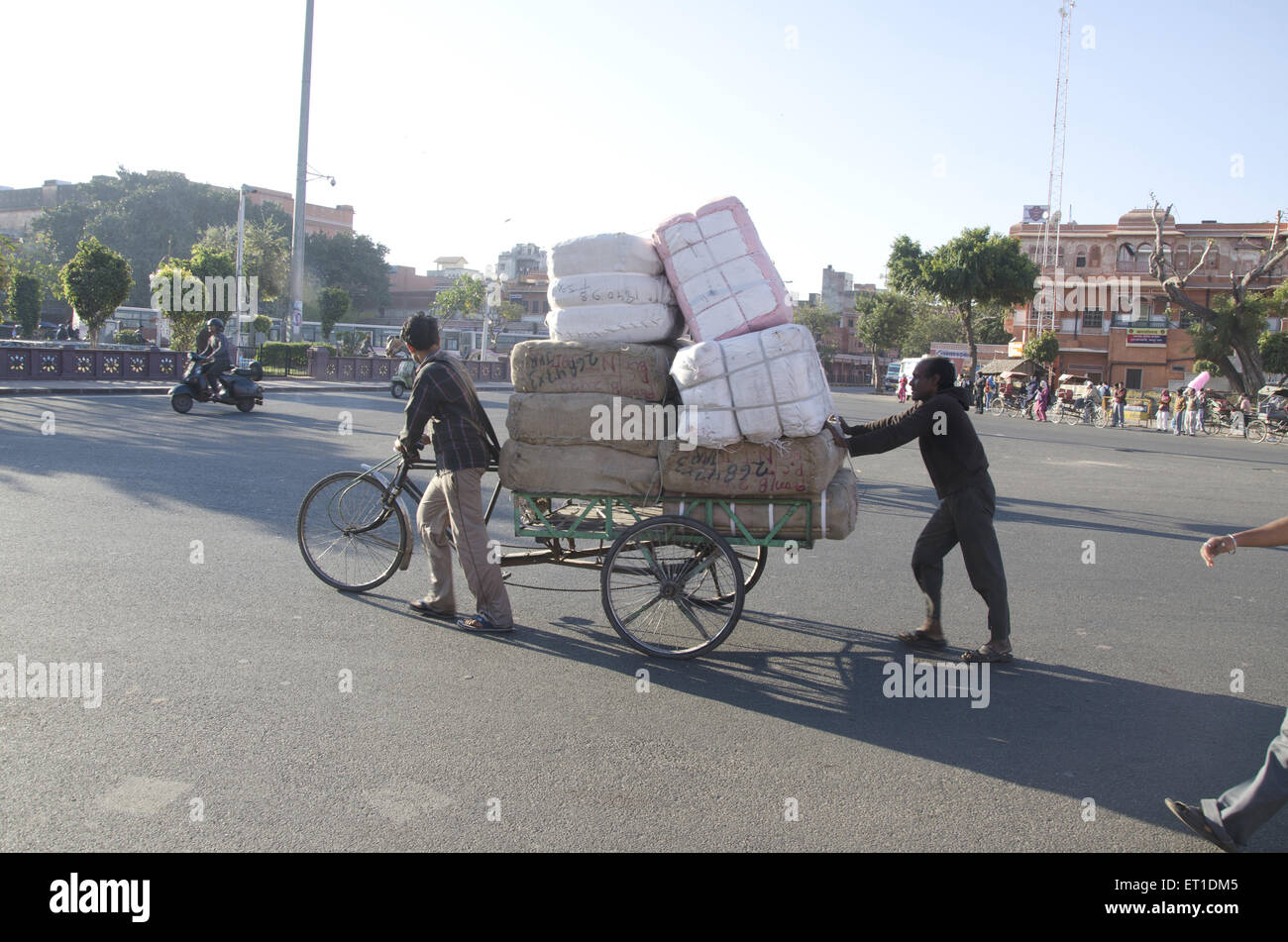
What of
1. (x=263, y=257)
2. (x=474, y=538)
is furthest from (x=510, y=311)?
(x=474, y=538)

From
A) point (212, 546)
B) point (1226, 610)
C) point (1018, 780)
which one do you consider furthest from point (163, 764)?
point (1226, 610)

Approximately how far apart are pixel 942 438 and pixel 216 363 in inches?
636

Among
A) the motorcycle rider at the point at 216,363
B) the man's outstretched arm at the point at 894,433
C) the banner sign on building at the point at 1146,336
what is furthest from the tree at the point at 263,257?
the man's outstretched arm at the point at 894,433

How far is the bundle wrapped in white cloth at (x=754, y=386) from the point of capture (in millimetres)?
4797

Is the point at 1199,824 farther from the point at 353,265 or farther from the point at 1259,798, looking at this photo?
the point at 353,265

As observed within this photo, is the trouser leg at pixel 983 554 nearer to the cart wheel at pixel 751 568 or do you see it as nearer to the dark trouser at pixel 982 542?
the dark trouser at pixel 982 542

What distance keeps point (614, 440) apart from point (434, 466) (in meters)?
1.16

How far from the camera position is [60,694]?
423 centimetres

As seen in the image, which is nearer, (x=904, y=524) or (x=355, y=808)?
(x=355, y=808)

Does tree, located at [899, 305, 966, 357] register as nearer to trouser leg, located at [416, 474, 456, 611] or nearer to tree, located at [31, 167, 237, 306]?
tree, located at [31, 167, 237, 306]

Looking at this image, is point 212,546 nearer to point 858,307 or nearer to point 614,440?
point 614,440

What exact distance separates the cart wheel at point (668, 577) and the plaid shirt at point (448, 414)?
101cm
